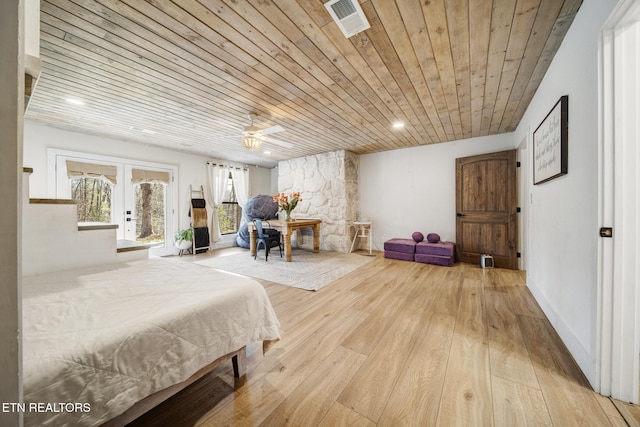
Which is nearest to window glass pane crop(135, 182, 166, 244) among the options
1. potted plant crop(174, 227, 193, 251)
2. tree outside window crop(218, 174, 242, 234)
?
potted plant crop(174, 227, 193, 251)

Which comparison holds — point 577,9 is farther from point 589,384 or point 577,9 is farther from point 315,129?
point 315,129

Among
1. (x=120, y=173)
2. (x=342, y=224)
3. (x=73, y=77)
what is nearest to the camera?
(x=73, y=77)

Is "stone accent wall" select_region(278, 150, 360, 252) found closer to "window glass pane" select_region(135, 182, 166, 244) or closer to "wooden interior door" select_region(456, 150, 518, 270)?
"wooden interior door" select_region(456, 150, 518, 270)

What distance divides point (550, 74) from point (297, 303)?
10.7 feet

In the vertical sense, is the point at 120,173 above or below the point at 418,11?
below

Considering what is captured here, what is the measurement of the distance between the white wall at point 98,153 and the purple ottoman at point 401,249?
15.1ft

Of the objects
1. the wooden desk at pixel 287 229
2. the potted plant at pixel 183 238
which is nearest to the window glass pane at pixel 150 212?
the potted plant at pixel 183 238

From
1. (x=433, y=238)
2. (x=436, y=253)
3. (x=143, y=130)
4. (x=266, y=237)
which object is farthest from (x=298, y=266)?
Answer: (x=143, y=130)

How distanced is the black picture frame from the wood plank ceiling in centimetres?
52

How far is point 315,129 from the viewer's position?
366 centimetres

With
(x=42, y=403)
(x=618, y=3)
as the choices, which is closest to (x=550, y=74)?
(x=618, y=3)

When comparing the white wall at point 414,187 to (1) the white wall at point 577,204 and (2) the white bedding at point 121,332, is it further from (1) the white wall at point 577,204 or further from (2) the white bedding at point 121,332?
(2) the white bedding at point 121,332

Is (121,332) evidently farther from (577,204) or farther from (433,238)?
(433,238)

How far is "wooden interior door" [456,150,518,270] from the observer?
3.76 m
